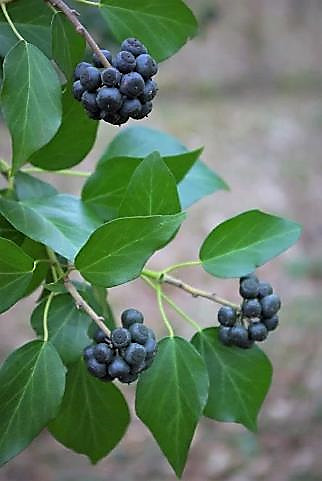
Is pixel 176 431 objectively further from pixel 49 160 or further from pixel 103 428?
pixel 49 160

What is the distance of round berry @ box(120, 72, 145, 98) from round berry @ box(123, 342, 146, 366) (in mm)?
182

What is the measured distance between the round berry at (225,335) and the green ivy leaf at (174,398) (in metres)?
0.05

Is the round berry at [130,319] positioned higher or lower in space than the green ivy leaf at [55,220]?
lower

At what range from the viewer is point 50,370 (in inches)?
25.0

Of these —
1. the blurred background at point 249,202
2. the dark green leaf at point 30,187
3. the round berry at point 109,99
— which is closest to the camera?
the round berry at point 109,99

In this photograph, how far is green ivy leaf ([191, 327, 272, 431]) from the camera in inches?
29.8

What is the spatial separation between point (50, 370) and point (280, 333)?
2.64 meters

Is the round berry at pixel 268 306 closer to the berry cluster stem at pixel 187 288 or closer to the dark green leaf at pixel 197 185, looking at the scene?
the berry cluster stem at pixel 187 288

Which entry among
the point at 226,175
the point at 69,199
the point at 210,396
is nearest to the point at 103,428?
the point at 210,396

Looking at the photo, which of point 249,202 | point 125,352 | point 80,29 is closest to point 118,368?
point 125,352

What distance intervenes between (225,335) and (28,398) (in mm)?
193

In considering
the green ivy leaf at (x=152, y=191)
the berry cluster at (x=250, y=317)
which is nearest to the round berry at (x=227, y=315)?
the berry cluster at (x=250, y=317)

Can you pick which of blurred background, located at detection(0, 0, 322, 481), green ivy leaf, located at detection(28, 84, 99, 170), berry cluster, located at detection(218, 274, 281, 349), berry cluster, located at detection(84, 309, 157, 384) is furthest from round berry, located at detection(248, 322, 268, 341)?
blurred background, located at detection(0, 0, 322, 481)

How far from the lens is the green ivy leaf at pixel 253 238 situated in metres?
0.73
